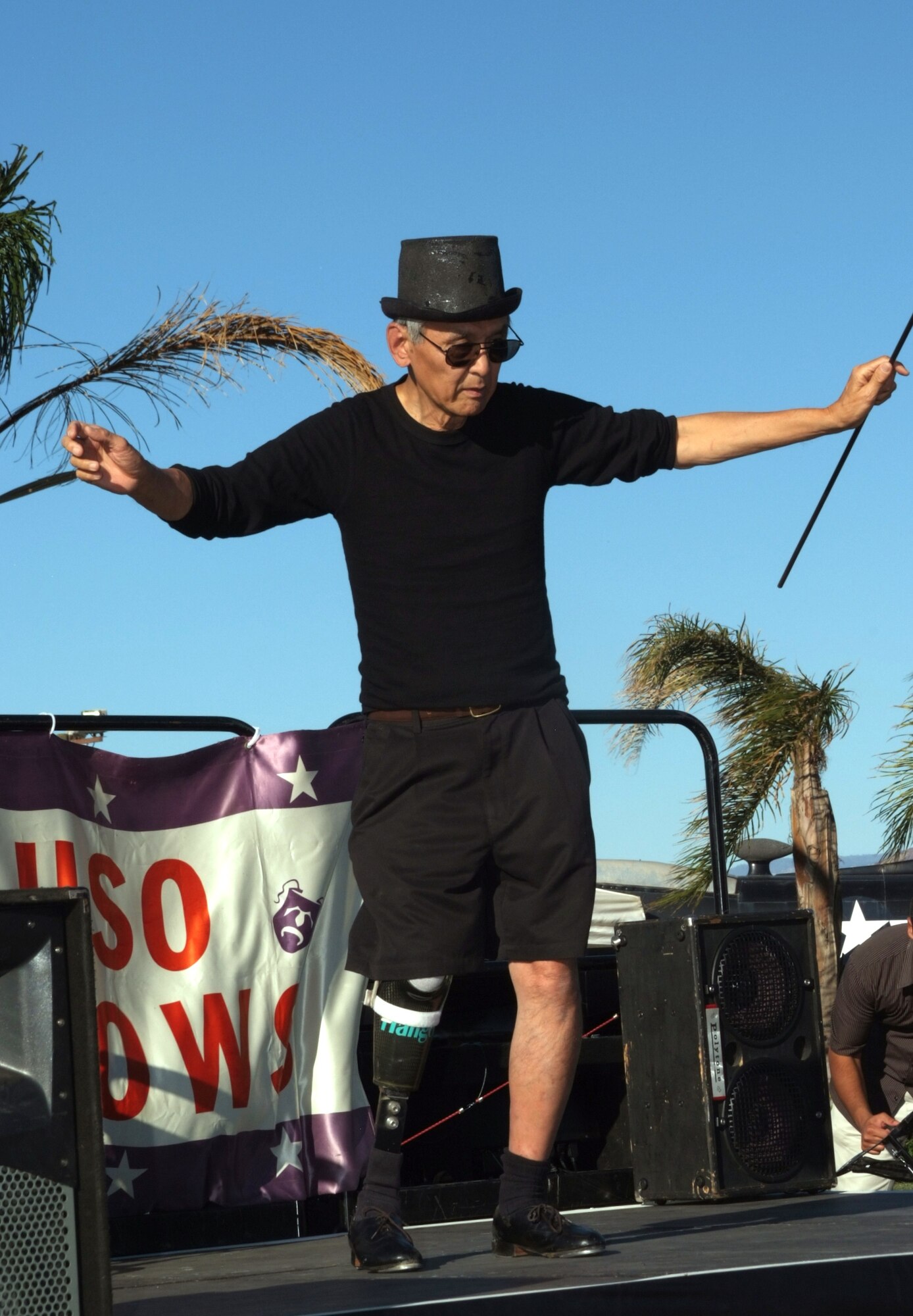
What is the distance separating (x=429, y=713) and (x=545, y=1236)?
1.07 meters

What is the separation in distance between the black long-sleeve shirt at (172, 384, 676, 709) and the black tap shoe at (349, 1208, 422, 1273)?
1.03 metres

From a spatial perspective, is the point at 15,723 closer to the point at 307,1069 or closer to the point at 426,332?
the point at 307,1069

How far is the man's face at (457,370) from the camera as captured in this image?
3.32m

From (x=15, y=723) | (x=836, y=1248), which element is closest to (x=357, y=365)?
(x=15, y=723)

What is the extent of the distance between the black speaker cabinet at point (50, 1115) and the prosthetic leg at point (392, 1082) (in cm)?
102

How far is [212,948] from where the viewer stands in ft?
15.3

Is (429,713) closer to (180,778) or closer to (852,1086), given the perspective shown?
(180,778)

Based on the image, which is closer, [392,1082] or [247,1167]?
[392,1082]

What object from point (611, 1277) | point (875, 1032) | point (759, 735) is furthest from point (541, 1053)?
point (759, 735)

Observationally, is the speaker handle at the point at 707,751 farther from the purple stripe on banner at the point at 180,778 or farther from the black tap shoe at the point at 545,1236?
the black tap shoe at the point at 545,1236

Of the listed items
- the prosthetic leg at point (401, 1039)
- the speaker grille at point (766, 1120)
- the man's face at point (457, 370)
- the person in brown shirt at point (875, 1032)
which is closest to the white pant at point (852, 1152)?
the person in brown shirt at point (875, 1032)

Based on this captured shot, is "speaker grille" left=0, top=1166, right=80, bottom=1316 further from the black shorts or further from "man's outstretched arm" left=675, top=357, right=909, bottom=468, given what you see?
"man's outstretched arm" left=675, top=357, right=909, bottom=468

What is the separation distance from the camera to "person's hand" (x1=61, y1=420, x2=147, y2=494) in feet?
9.80

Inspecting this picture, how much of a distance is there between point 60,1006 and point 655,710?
3.08 m
